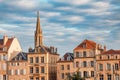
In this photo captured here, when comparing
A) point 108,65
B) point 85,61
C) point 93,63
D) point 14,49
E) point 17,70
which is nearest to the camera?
point 108,65

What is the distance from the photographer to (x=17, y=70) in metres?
99.5

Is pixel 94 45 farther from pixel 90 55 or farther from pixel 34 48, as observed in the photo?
pixel 34 48

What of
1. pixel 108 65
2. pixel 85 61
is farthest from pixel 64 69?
pixel 108 65

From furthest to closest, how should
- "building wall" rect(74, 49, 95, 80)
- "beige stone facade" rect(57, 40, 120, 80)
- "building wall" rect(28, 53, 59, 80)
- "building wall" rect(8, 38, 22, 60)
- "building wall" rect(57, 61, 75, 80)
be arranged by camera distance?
"building wall" rect(8, 38, 22, 60) → "building wall" rect(28, 53, 59, 80) → "building wall" rect(57, 61, 75, 80) → "building wall" rect(74, 49, 95, 80) → "beige stone facade" rect(57, 40, 120, 80)

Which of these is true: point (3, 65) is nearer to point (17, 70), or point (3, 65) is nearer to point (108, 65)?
point (17, 70)

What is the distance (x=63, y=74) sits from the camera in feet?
315

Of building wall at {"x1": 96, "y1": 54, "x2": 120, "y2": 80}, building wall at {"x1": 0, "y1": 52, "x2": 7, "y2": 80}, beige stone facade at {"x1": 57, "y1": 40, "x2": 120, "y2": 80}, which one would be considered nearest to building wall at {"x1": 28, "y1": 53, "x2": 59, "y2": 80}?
beige stone facade at {"x1": 57, "y1": 40, "x2": 120, "y2": 80}

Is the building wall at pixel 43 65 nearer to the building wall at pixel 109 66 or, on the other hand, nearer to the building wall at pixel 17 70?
the building wall at pixel 17 70

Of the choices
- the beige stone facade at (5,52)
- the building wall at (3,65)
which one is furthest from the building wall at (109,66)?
the building wall at (3,65)

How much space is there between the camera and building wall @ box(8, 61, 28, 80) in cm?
9900

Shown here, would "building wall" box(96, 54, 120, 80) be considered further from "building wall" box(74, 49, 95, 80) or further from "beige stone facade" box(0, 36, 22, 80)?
"beige stone facade" box(0, 36, 22, 80)

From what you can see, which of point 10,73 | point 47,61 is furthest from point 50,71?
point 10,73

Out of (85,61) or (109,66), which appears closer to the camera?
(109,66)

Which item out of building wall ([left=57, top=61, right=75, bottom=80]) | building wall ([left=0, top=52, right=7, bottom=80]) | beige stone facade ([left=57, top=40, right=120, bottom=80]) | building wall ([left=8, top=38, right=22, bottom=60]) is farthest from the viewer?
building wall ([left=8, top=38, right=22, bottom=60])
